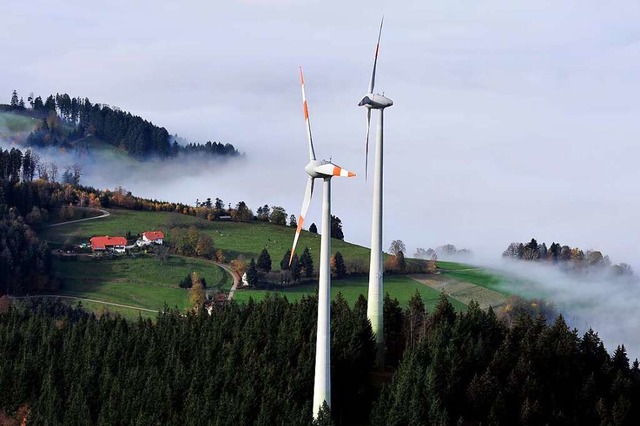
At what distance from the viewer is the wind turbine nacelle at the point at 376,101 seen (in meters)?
120

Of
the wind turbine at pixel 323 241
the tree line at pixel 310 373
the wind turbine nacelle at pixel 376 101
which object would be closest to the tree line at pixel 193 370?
the tree line at pixel 310 373

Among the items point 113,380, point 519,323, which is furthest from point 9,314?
point 519,323

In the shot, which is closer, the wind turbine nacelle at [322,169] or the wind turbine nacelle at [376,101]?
the wind turbine nacelle at [322,169]

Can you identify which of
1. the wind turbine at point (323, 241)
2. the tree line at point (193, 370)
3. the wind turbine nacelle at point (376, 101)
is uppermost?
the wind turbine nacelle at point (376, 101)

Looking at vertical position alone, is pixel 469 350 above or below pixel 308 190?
below

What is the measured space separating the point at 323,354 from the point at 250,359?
24490 millimetres

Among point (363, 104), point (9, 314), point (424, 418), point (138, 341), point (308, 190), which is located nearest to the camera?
point (308, 190)

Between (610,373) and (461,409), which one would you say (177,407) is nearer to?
(461,409)

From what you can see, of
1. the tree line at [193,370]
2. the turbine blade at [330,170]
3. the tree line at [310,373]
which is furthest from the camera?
the tree line at [193,370]

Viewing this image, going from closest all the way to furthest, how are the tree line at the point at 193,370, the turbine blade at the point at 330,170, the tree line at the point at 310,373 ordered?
the turbine blade at the point at 330,170 → the tree line at the point at 310,373 → the tree line at the point at 193,370

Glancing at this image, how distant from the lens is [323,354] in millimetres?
101875

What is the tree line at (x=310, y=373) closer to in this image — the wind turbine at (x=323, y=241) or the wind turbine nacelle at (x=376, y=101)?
the wind turbine at (x=323, y=241)

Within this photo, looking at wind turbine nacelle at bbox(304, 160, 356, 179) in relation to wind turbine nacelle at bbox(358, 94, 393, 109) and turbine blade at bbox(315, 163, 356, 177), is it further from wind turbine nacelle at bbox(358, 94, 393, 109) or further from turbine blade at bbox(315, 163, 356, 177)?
wind turbine nacelle at bbox(358, 94, 393, 109)

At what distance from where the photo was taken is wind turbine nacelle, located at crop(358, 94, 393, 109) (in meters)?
120
